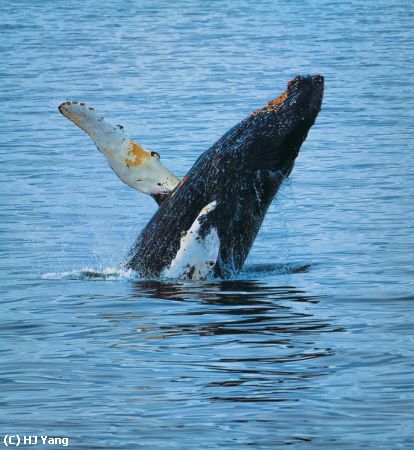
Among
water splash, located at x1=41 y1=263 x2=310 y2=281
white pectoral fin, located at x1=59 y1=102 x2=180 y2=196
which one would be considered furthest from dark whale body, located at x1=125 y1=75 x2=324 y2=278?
white pectoral fin, located at x1=59 y1=102 x2=180 y2=196

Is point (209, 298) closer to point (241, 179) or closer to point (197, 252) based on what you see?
point (197, 252)

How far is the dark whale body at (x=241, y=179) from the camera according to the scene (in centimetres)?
1845

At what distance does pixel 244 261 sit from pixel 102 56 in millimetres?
39285

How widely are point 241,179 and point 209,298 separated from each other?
1685mm

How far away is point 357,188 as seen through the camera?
87.4 feet

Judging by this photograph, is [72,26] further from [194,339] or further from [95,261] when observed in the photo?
[194,339]

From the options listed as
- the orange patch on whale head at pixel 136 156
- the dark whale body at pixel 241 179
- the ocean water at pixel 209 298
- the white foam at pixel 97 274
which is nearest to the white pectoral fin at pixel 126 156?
the orange patch on whale head at pixel 136 156

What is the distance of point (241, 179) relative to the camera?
18531 millimetres

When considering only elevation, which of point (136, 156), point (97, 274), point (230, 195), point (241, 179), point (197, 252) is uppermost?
point (136, 156)

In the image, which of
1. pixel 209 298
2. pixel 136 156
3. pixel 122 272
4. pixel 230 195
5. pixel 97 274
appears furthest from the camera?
pixel 97 274

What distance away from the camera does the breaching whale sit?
18.4 m

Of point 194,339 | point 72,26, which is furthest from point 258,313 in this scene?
point 72,26

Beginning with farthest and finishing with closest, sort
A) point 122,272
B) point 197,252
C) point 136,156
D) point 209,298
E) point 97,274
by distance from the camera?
point 97,274
point 136,156
point 122,272
point 197,252
point 209,298

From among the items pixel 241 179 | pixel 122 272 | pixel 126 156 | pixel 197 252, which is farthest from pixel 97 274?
pixel 241 179
